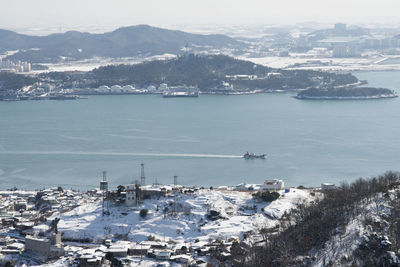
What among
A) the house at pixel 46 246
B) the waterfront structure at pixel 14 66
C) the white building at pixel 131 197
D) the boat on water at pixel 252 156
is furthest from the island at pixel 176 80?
the house at pixel 46 246

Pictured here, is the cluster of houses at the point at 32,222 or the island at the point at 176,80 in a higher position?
the island at the point at 176,80

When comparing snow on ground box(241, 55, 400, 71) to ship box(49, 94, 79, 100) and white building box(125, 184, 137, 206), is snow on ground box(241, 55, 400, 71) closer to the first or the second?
ship box(49, 94, 79, 100)

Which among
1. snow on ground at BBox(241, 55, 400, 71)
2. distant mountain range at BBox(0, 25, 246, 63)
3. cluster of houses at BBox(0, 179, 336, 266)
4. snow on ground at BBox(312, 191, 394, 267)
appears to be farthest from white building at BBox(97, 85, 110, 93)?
snow on ground at BBox(312, 191, 394, 267)

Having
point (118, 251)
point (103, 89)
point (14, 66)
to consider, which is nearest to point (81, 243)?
point (118, 251)

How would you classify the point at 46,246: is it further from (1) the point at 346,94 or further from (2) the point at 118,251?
(1) the point at 346,94

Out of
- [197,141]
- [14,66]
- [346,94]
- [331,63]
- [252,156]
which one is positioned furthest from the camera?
[331,63]

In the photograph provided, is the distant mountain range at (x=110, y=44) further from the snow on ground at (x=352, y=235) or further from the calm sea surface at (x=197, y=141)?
the snow on ground at (x=352, y=235)
